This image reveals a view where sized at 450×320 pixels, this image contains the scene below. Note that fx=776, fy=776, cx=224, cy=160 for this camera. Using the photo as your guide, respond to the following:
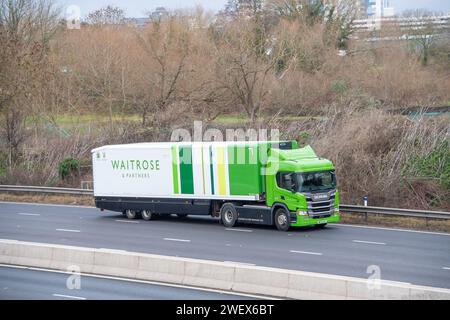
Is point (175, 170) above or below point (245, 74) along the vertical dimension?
below

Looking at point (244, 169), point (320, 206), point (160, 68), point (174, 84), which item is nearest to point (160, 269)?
point (320, 206)

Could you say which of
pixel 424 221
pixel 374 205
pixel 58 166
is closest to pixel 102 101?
pixel 58 166

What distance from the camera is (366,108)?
40.4m

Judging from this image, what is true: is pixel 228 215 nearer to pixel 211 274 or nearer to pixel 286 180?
pixel 286 180

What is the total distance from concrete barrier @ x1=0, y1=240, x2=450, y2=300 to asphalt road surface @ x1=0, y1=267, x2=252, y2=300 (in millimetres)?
306

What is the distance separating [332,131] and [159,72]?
1525 cm

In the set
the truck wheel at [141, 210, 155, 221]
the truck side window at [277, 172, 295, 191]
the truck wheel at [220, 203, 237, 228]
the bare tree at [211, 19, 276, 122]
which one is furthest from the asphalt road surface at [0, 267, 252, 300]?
the bare tree at [211, 19, 276, 122]

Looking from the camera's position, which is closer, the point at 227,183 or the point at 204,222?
the point at 227,183

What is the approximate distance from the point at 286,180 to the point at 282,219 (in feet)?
4.47

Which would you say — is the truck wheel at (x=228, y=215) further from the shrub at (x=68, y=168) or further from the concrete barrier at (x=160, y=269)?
the shrub at (x=68, y=168)

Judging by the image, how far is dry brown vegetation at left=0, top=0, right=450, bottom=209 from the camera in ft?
148

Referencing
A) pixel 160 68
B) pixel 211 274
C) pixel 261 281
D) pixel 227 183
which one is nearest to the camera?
pixel 261 281

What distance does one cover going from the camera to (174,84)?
48312 millimetres

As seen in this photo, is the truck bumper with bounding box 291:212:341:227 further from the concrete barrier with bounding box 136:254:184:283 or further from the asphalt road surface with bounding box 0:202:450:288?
the concrete barrier with bounding box 136:254:184:283
